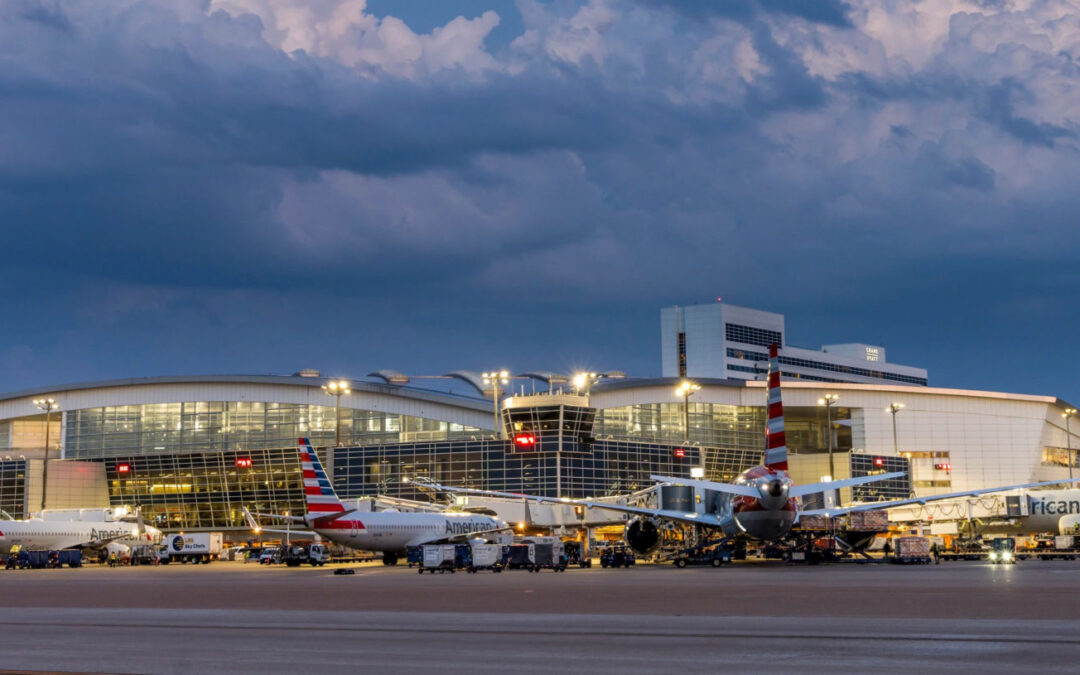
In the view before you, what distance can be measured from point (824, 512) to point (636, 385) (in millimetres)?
75648

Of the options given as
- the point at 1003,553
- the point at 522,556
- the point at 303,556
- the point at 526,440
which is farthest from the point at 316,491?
the point at 526,440

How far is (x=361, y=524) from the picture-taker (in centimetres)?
6562

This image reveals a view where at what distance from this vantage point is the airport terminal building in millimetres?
120125

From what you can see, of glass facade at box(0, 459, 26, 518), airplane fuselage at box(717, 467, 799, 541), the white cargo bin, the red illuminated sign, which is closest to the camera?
airplane fuselage at box(717, 467, 799, 541)

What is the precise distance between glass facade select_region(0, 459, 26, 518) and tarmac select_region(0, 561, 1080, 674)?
10014 cm

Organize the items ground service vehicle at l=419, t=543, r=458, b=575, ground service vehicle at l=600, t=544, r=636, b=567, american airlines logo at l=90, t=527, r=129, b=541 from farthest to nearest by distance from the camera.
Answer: american airlines logo at l=90, t=527, r=129, b=541 < ground service vehicle at l=600, t=544, r=636, b=567 < ground service vehicle at l=419, t=543, r=458, b=575

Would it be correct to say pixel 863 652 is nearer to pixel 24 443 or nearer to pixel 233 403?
pixel 233 403

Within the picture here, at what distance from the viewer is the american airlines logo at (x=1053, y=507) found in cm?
7862

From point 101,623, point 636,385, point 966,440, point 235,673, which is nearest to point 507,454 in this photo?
point 636,385

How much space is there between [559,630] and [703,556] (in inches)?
1656

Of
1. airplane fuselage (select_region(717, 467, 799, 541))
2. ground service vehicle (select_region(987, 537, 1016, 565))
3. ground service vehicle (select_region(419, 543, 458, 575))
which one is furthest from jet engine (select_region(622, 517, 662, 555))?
ground service vehicle (select_region(987, 537, 1016, 565))

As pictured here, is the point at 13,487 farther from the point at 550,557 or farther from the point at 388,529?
the point at 550,557

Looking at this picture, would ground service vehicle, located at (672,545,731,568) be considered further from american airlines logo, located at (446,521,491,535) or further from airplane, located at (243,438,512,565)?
american airlines logo, located at (446,521,491,535)

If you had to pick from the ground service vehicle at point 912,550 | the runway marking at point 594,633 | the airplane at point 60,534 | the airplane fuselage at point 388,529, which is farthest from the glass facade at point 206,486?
the runway marking at point 594,633
